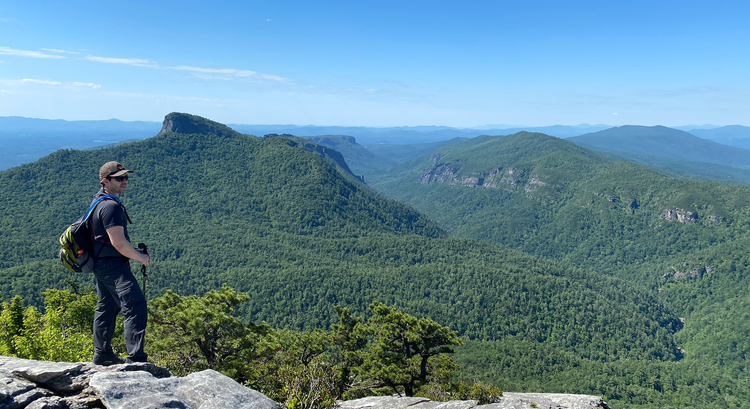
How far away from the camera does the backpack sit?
8422 mm

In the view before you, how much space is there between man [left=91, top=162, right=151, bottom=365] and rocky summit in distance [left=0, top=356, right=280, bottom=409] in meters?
0.53

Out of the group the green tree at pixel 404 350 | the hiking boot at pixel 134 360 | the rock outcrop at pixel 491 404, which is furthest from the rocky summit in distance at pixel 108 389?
the green tree at pixel 404 350

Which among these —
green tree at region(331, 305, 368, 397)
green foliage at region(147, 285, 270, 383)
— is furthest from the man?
green tree at region(331, 305, 368, 397)

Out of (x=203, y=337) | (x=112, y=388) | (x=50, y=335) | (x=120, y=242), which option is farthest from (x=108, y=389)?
(x=203, y=337)

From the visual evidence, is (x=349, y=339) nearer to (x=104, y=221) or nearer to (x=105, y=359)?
(x=105, y=359)

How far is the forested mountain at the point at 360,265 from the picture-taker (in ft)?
302

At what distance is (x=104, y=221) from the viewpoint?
27.2ft

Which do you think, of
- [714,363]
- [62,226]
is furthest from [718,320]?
[62,226]

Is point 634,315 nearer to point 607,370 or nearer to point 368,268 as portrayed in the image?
point 607,370

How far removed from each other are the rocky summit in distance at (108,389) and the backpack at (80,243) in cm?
241

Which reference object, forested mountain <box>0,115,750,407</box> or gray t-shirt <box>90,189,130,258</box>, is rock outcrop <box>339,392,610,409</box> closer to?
gray t-shirt <box>90,189,130,258</box>

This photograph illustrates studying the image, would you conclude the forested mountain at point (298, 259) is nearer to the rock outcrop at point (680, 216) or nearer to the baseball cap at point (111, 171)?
the rock outcrop at point (680, 216)

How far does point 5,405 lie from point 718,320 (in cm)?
17365

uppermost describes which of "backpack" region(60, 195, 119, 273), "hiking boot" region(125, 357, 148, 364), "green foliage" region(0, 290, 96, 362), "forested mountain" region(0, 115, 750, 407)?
"backpack" region(60, 195, 119, 273)
